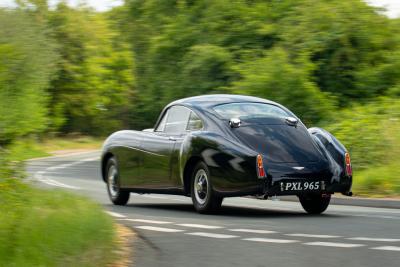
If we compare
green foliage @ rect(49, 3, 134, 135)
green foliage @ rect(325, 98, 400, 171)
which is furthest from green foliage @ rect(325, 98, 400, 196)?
green foliage @ rect(49, 3, 134, 135)

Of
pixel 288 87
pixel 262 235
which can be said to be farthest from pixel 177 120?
pixel 288 87

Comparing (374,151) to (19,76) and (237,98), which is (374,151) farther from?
(19,76)

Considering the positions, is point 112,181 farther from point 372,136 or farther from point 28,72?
point 28,72

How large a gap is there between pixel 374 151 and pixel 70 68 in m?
41.8

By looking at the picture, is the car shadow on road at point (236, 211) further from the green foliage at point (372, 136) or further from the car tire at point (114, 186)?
the green foliage at point (372, 136)

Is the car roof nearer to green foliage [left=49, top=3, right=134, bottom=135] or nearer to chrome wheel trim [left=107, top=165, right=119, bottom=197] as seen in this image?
chrome wheel trim [left=107, top=165, right=119, bottom=197]

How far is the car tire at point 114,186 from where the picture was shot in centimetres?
1702

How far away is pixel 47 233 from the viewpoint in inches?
338

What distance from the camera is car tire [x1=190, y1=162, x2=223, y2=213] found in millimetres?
13633

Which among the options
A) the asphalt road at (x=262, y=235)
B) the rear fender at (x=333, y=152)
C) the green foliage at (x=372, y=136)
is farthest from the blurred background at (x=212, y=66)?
the rear fender at (x=333, y=152)

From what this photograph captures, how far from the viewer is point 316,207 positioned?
1455 cm

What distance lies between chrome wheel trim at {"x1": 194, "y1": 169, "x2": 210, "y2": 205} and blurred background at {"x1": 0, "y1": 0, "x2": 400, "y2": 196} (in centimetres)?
259

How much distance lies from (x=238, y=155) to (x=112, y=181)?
178 inches

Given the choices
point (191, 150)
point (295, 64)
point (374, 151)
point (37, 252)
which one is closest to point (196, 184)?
point (191, 150)
